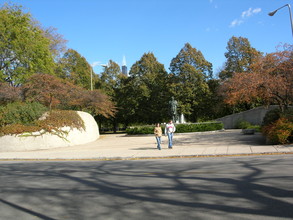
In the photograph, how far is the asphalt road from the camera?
4695 millimetres

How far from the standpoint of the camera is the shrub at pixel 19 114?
20797 mm

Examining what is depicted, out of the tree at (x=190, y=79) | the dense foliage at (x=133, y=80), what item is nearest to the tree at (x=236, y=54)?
the dense foliage at (x=133, y=80)

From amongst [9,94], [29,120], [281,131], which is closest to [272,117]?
[281,131]

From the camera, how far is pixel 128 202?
213 inches

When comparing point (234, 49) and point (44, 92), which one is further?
point (234, 49)

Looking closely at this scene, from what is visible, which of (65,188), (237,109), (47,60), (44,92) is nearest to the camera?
(65,188)

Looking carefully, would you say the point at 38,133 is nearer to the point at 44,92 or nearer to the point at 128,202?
the point at 44,92

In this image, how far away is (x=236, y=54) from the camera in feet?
133

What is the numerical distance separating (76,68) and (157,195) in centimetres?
4241

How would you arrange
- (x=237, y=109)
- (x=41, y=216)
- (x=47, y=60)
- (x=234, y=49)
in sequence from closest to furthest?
(x=41, y=216), (x=47, y=60), (x=234, y=49), (x=237, y=109)

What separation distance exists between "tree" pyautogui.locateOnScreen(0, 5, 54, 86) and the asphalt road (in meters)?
21.9

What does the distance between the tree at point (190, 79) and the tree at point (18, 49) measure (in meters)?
18.2

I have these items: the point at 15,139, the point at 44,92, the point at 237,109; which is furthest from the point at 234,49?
the point at 15,139

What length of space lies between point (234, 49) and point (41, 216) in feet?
132
